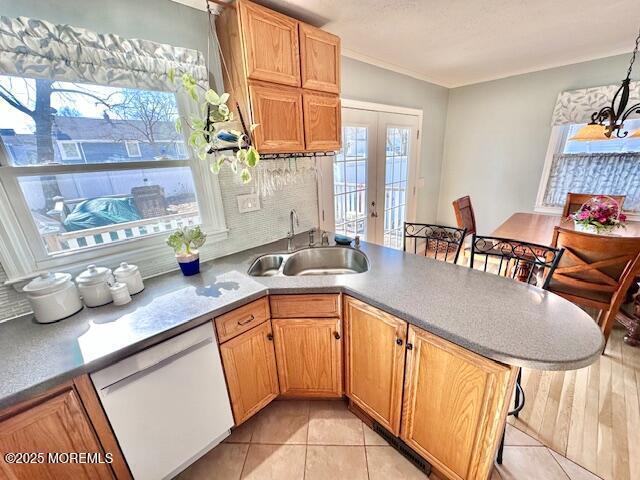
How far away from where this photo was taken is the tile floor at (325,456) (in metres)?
1.32

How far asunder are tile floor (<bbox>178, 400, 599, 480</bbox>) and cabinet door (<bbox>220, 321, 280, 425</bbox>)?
198 millimetres

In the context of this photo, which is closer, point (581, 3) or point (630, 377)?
point (581, 3)

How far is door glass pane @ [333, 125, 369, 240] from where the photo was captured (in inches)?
97.0

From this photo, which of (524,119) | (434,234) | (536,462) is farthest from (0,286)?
(524,119)

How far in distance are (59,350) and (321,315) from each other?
3.53ft

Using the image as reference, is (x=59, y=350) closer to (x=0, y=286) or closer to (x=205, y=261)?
(x=0, y=286)

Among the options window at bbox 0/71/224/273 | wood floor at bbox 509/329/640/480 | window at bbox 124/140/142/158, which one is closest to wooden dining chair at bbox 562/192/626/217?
wood floor at bbox 509/329/640/480

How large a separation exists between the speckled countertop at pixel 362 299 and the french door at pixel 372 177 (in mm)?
1173

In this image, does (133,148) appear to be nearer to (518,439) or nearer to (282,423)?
(282,423)

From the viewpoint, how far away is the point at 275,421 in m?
1.62

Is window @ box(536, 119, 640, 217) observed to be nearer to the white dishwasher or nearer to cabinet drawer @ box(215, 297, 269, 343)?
cabinet drawer @ box(215, 297, 269, 343)

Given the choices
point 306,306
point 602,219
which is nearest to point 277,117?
point 306,306

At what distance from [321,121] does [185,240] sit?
1.12 meters

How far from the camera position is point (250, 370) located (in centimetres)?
142
